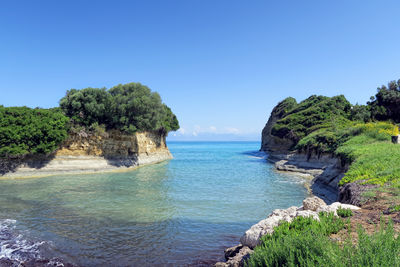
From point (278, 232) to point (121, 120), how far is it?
38.2m

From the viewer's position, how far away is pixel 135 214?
47.6 ft

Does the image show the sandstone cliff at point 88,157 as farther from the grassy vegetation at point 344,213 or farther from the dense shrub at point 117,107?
the grassy vegetation at point 344,213

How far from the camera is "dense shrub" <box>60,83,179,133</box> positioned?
39.0m

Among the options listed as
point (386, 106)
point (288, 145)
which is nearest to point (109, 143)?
point (288, 145)

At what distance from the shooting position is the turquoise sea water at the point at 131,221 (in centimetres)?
937

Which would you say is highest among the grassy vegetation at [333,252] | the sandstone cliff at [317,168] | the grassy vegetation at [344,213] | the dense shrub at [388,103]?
the dense shrub at [388,103]

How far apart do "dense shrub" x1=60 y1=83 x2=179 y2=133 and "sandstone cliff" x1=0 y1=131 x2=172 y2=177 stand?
272cm

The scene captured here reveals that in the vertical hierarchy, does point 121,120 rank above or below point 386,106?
below

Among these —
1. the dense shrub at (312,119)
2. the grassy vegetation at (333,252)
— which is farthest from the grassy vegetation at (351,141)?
the grassy vegetation at (333,252)

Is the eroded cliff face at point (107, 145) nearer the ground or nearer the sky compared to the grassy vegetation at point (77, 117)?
nearer the ground

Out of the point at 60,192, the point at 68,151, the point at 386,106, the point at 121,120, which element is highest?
the point at 386,106

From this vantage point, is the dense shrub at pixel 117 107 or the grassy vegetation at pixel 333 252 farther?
the dense shrub at pixel 117 107

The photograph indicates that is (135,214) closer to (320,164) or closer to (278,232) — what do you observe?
(278,232)

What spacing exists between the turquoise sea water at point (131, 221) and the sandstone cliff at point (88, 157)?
32.4ft
